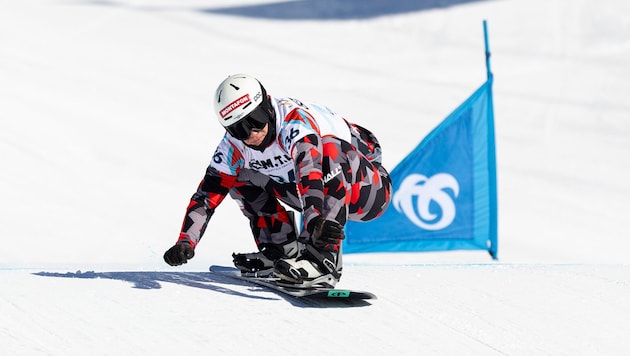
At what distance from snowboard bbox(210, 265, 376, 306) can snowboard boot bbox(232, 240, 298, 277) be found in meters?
0.09

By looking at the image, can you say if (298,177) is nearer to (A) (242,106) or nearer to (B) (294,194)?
(A) (242,106)

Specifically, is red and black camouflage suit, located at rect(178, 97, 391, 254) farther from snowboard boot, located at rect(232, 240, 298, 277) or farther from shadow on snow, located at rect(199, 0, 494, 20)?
shadow on snow, located at rect(199, 0, 494, 20)

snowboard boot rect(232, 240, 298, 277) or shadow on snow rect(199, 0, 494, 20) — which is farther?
shadow on snow rect(199, 0, 494, 20)

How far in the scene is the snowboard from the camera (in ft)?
13.1

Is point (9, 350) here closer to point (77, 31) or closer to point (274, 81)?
point (274, 81)

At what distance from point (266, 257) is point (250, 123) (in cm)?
76

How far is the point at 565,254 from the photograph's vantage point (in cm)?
888

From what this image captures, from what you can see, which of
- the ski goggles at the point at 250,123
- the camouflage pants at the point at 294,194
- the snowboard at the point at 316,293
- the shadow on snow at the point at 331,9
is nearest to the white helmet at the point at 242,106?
the ski goggles at the point at 250,123

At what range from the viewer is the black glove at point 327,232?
12.3 ft

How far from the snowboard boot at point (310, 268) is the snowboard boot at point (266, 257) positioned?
497 mm

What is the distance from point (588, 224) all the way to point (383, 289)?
18.3 feet

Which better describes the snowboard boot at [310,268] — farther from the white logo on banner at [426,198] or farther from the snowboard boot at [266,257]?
the white logo on banner at [426,198]

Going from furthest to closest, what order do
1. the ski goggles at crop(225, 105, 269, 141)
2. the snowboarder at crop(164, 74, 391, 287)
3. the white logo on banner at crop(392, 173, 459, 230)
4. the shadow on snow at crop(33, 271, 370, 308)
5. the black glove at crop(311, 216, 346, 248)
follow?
1. the white logo on banner at crop(392, 173, 459, 230)
2. the shadow on snow at crop(33, 271, 370, 308)
3. the ski goggles at crop(225, 105, 269, 141)
4. the snowboarder at crop(164, 74, 391, 287)
5. the black glove at crop(311, 216, 346, 248)

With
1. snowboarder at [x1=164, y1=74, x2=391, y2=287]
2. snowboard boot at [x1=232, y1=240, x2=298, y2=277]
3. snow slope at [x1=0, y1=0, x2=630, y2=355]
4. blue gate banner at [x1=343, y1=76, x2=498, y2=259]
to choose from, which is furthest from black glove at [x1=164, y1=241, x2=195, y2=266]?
blue gate banner at [x1=343, y1=76, x2=498, y2=259]
